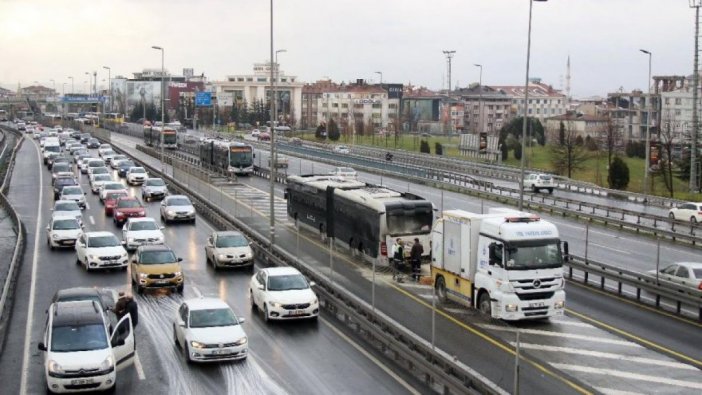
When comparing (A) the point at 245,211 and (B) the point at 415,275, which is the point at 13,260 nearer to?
(B) the point at 415,275

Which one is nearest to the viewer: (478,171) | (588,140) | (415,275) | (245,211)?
(415,275)

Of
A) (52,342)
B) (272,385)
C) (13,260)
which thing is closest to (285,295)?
(272,385)

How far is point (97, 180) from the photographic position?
60.6 metres

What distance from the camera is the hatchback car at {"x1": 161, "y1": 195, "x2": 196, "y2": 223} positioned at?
4381 centimetres

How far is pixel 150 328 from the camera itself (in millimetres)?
22781

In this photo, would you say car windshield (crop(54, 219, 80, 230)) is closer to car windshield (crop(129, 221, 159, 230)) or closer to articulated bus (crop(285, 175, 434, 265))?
car windshield (crop(129, 221, 159, 230))

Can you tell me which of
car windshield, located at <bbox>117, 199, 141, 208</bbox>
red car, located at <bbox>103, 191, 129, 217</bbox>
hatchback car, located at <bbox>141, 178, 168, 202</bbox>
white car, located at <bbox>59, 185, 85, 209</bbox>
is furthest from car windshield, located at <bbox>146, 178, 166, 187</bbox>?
car windshield, located at <bbox>117, 199, 141, 208</bbox>

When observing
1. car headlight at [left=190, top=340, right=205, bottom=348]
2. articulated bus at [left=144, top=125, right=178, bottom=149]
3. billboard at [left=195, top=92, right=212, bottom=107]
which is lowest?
car headlight at [left=190, top=340, right=205, bottom=348]

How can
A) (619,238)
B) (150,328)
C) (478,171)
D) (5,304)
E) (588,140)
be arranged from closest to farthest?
1. (150,328)
2. (5,304)
3. (619,238)
4. (478,171)
5. (588,140)

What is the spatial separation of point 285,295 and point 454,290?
511 cm

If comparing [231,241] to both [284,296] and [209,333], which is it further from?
[209,333]

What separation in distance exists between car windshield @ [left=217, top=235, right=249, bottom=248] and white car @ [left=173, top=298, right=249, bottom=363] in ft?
35.7

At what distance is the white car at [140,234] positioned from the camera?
115 feet

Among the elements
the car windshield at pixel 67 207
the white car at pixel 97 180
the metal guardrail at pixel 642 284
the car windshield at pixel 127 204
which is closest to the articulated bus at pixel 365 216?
the metal guardrail at pixel 642 284
